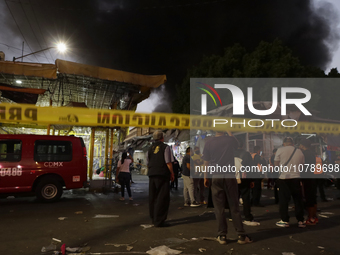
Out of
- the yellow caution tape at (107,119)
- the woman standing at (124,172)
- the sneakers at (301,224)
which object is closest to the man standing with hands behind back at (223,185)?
the sneakers at (301,224)

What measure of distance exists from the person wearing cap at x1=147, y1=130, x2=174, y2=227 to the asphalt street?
0.31m

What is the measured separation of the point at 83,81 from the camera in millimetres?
11391

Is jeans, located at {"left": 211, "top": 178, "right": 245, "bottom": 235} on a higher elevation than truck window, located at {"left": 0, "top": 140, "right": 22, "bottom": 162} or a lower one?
lower

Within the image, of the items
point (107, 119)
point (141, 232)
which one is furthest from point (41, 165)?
point (141, 232)

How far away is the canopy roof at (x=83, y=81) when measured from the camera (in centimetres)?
982

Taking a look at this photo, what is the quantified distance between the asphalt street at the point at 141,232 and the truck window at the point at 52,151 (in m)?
1.62

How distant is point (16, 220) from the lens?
5.84 metres

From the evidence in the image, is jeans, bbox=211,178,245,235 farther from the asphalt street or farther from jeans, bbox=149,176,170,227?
jeans, bbox=149,176,170,227

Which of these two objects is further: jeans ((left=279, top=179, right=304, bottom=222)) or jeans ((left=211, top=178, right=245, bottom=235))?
jeans ((left=279, top=179, right=304, bottom=222))

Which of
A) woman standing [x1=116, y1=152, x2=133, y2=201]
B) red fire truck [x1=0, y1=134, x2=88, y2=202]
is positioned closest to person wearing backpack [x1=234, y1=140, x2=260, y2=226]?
woman standing [x1=116, y1=152, x2=133, y2=201]

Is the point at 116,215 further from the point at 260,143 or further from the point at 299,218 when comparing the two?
the point at 260,143

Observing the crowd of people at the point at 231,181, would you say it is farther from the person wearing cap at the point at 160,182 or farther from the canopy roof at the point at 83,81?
the canopy roof at the point at 83,81

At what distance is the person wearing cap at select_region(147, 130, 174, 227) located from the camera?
5270mm

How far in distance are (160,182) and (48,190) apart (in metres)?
4.94
